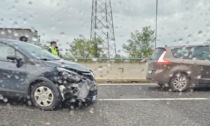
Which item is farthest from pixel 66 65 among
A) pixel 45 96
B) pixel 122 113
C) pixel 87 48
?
pixel 87 48

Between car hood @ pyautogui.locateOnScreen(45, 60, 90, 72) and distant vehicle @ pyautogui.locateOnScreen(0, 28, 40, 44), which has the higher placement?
distant vehicle @ pyautogui.locateOnScreen(0, 28, 40, 44)

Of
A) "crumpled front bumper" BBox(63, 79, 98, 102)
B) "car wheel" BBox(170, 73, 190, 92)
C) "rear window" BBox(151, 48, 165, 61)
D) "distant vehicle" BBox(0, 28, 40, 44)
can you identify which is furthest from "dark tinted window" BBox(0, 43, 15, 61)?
"car wheel" BBox(170, 73, 190, 92)

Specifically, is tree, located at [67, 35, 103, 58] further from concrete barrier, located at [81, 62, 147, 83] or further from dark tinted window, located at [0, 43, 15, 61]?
dark tinted window, located at [0, 43, 15, 61]

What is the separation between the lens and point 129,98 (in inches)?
358

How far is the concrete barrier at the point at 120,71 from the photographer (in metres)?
13.9

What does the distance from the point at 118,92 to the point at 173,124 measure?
4358 millimetres

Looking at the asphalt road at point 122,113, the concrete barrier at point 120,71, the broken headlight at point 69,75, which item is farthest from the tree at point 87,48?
the broken headlight at point 69,75

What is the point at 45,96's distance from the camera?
722 centimetres

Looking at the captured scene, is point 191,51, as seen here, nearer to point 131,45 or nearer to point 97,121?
point 97,121

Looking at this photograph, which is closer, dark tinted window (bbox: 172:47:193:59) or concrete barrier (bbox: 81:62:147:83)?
dark tinted window (bbox: 172:47:193:59)

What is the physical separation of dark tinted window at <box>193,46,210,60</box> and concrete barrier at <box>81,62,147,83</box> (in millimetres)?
3194

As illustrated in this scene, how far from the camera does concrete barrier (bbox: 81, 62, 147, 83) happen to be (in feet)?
45.6

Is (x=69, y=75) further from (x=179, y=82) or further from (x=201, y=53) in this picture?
(x=201, y=53)

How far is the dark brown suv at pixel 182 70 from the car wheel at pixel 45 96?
4409 millimetres
